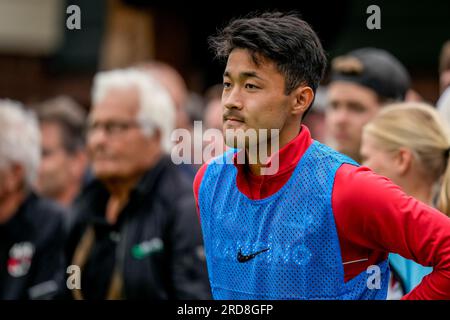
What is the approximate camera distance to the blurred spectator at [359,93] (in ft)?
15.5

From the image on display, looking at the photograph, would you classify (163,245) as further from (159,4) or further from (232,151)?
(159,4)

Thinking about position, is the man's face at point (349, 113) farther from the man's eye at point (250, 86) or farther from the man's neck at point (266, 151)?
the man's eye at point (250, 86)

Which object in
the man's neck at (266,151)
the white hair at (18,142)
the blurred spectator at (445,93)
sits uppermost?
the blurred spectator at (445,93)

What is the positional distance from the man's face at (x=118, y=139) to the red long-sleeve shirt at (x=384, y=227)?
1963 millimetres

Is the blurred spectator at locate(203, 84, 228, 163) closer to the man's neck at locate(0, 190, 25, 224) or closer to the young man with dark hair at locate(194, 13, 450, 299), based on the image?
the man's neck at locate(0, 190, 25, 224)

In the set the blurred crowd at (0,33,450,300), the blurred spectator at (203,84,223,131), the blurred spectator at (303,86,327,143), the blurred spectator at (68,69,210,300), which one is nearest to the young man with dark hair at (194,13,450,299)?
the blurred crowd at (0,33,450,300)

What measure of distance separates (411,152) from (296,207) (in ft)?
3.51

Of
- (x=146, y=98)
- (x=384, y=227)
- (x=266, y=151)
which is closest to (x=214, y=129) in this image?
(x=146, y=98)

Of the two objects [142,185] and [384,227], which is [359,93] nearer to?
[142,185]

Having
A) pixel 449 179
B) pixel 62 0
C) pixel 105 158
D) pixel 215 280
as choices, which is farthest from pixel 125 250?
pixel 62 0

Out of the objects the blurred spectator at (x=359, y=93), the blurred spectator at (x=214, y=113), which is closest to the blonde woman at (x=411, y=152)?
the blurred spectator at (x=359, y=93)

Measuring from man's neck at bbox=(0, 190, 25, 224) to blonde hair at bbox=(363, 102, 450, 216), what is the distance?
7.28 feet

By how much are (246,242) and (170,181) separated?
1641 millimetres

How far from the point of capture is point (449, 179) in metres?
3.33
